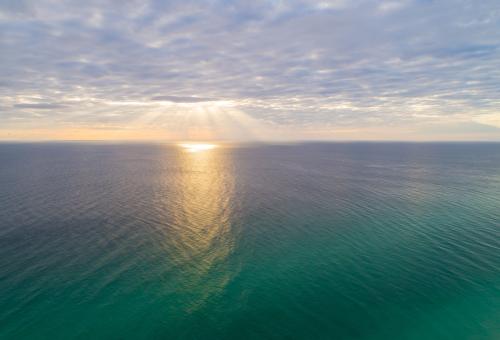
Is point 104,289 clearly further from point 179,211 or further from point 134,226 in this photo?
point 179,211

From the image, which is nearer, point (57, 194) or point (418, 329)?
point (418, 329)

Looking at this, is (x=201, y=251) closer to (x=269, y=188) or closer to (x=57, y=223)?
(x=57, y=223)

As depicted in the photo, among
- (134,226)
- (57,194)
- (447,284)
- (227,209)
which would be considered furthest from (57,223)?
(447,284)

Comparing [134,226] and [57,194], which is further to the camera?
[57,194]

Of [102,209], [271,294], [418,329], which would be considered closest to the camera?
[418,329]

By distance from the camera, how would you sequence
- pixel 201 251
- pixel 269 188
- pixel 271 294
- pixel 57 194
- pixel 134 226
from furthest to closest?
pixel 269 188
pixel 57 194
pixel 134 226
pixel 201 251
pixel 271 294

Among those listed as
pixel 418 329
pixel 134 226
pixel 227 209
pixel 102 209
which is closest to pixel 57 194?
pixel 102 209
